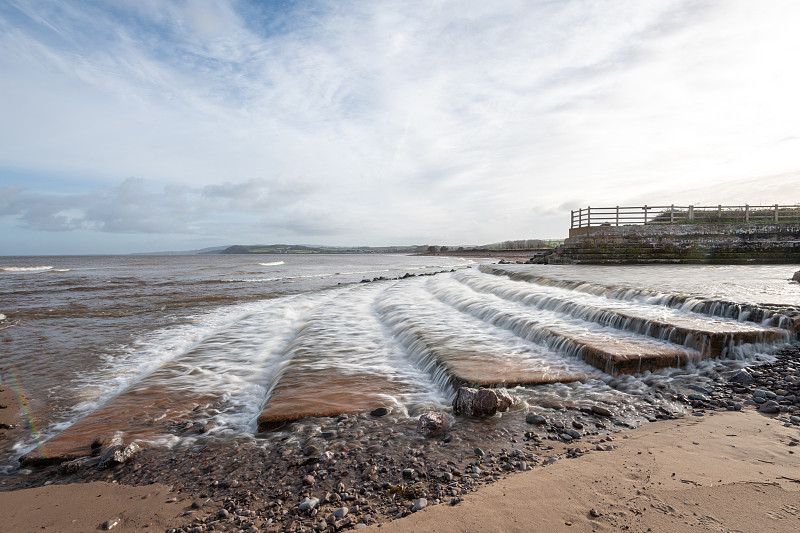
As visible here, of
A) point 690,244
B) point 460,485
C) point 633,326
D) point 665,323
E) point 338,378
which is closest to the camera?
point 460,485

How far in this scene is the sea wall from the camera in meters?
26.3

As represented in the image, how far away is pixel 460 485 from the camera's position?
11.8 feet

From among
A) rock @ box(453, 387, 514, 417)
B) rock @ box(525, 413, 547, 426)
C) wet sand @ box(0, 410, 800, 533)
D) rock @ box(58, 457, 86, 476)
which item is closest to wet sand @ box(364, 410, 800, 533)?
wet sand @ box(0, 410, 800, 533)

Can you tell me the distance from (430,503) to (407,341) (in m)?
6.41


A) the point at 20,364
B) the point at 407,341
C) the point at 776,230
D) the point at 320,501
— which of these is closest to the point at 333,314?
the point at 407,341

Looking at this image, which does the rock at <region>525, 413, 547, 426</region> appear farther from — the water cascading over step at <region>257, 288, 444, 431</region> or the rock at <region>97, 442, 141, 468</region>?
the rock at <region>97, 442, 141, 468</region>

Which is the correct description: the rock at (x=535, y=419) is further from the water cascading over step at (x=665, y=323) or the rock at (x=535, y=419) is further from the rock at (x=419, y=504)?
the water cascading over step at (x=665, y=323)

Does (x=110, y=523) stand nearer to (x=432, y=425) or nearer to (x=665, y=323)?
(x=432, y=425)

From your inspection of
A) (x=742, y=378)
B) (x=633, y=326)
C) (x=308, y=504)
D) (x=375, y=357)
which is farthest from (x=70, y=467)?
(x=633, y=326)

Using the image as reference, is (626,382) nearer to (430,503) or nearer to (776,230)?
(430,503)

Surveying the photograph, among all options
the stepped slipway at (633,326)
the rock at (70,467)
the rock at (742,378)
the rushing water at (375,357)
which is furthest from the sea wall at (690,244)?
the rock at (70,467)

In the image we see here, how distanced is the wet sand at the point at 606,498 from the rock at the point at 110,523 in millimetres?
41

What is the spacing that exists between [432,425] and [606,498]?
80.3 inches

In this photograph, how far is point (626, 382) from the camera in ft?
20.7
